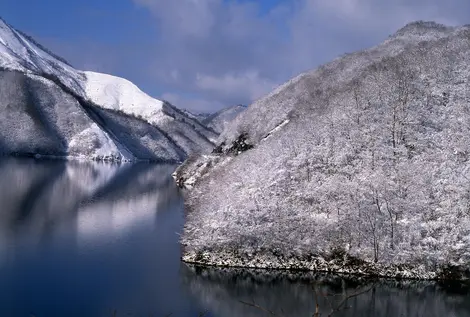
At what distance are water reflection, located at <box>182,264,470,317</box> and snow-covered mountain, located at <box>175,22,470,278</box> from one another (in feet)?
5.71

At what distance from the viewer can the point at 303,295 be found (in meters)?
30.2

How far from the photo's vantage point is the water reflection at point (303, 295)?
2794 centimetres

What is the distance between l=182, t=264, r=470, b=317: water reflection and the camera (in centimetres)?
2794

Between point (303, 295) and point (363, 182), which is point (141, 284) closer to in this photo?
point (303, 295)

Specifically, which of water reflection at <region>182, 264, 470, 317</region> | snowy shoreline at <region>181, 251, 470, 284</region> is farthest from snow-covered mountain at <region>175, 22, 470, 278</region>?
water reflection at <region>182, 264, 470, 317</region>

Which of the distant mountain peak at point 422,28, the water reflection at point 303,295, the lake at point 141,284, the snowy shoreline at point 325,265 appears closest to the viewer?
the lake at point 141,284

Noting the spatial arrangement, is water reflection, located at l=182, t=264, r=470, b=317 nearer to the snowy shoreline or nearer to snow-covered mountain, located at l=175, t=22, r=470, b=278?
the snowy shoreline

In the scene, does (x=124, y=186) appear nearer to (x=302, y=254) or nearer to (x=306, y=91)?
(x=306, y=91)

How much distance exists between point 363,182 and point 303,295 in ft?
49.0

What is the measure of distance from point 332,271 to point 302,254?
105 inches

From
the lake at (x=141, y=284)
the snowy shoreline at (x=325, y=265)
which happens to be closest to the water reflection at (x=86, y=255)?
the lake at (x=141, y=284)

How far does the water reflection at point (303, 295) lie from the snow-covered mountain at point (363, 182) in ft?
5.71

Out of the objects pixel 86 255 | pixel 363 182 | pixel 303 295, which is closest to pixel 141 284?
pixel 86 255

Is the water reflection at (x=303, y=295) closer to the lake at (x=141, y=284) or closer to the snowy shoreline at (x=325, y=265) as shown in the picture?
the lake at (x=141, y=284)
